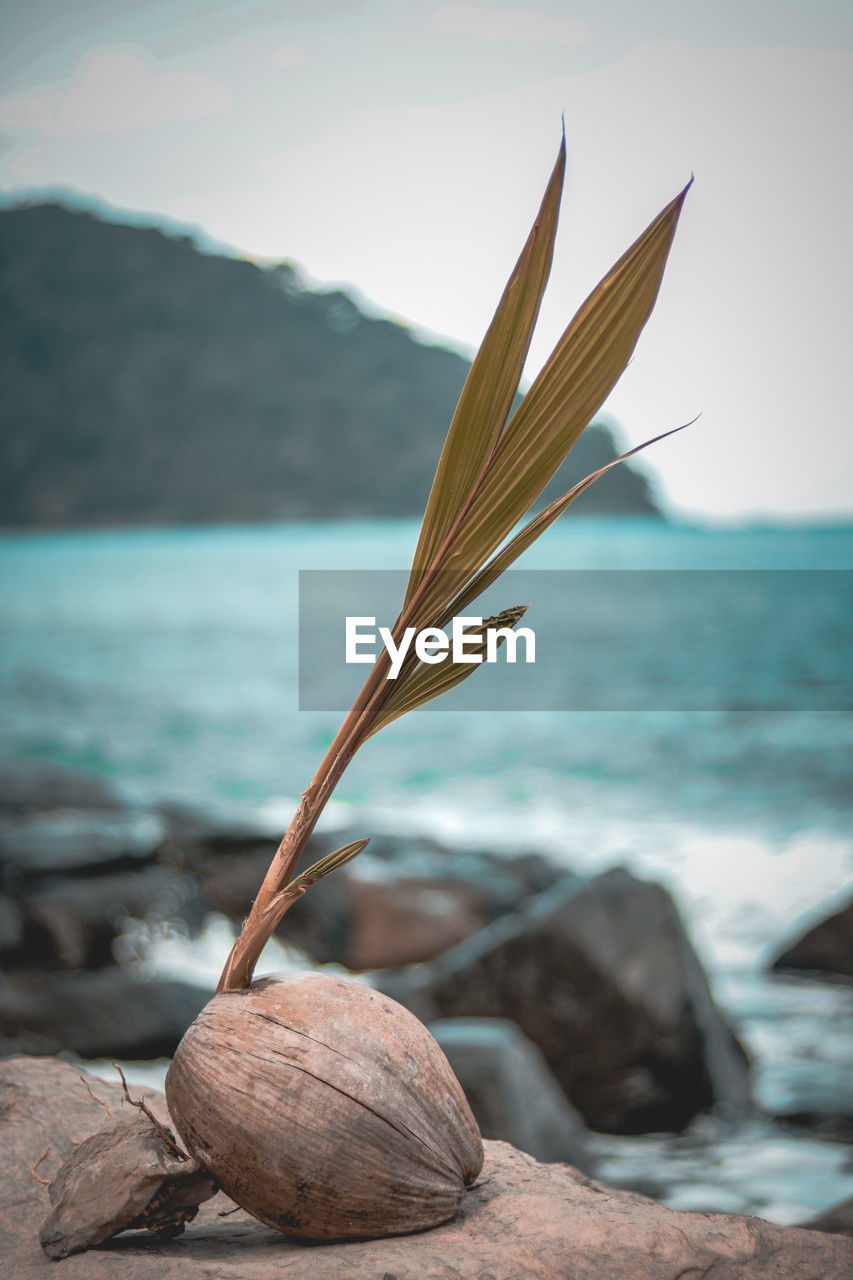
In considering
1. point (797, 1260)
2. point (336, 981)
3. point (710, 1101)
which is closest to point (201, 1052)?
point (336, 981)

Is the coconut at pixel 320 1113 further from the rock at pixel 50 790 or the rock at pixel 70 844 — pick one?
the rock at pixel 50 790

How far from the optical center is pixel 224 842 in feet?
28.3

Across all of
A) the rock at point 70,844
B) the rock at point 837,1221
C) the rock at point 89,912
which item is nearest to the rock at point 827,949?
the rock at point 837,1221

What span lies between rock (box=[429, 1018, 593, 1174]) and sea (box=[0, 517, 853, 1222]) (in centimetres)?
82

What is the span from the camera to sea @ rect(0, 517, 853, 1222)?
4.63 meters

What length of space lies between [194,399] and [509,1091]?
46394 mm

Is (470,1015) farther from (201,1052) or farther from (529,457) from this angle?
(529,457)

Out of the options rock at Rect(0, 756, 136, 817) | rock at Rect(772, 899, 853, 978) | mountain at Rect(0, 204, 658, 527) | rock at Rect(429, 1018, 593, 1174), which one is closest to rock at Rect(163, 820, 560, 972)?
rock at Rect(0, 756, 136, 817)

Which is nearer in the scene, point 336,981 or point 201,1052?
point 201,1052

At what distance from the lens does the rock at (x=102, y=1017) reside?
4.27 metres

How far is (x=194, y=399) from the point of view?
46.2 metres

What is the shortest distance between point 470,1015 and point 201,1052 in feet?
9.61

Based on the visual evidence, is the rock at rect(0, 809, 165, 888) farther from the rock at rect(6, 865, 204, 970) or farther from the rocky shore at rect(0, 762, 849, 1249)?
the rock at rect(6, 865, 204, 970)

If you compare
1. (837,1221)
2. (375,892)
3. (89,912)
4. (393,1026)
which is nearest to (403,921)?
(375,892)
